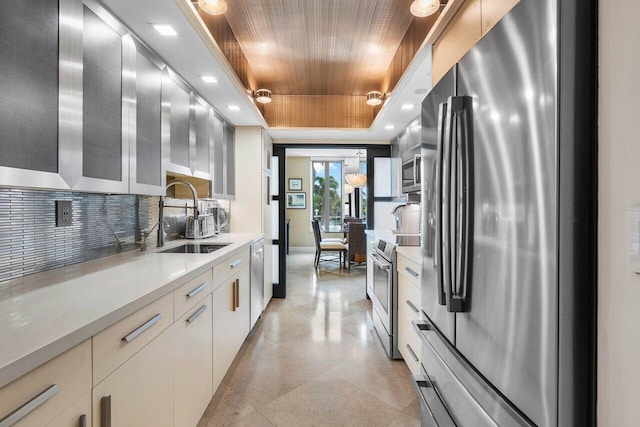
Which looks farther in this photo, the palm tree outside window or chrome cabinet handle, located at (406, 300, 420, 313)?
the palm tree outside window

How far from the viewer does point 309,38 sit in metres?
2.79

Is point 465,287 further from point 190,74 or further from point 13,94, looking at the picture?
point 190,74

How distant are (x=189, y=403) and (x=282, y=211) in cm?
294

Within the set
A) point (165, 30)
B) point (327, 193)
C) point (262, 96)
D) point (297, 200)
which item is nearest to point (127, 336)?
point (165, 30)

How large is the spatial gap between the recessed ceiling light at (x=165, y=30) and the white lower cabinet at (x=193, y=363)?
1476mm

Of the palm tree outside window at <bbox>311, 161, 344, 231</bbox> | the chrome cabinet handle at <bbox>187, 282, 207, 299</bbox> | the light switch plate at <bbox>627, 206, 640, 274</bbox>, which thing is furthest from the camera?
the palm tree outside window at <bbox>311, 161, 344, 231</bbox>

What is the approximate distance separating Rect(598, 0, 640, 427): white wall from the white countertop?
125 cm

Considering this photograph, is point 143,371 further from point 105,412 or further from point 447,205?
point 447,205

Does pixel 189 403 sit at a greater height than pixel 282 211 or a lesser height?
lesser

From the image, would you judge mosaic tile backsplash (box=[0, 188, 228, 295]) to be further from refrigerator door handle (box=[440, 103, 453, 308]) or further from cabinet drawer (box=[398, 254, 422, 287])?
cabinet drawer (box=[398, 254, 422, 287])

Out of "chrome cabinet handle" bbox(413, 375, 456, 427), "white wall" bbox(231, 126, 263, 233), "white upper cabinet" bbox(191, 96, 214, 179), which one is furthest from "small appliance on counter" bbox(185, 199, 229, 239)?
"chrome cabinet handle" bbox(413, 375, 456, 427)

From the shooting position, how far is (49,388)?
74 centimetres

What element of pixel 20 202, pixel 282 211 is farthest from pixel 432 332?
pixel 282 211

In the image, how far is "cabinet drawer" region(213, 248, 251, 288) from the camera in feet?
6.64
